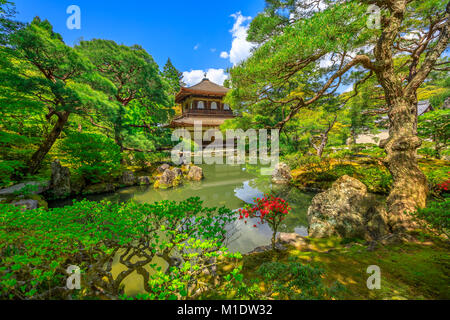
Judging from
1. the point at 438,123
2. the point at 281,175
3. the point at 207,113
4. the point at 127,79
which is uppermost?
the point at 207,113

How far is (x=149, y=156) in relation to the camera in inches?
395

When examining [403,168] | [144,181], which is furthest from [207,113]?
[403,168]

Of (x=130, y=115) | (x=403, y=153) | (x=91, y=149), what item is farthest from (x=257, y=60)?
(x=130, y=115)

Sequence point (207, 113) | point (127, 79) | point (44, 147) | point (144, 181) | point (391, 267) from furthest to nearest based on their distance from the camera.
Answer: point (207, 113) < point (144, 181) < point (127, 79) < point (44, 147) < point (391, 267)

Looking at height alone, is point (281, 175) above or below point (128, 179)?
above

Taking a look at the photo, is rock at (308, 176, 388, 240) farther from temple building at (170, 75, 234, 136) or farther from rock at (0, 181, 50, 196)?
temple building at (170, 75, 234, 136)

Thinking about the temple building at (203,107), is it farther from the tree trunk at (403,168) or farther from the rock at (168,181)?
the tree trunk at (403,168)

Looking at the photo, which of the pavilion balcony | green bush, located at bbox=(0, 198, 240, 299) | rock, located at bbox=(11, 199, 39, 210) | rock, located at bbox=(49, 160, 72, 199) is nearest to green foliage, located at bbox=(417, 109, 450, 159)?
green bush, located at bbox=(0, 198, 240, 299)

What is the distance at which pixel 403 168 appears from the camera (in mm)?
3492

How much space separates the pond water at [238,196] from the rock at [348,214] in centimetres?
66

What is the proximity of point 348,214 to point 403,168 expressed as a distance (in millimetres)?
1488

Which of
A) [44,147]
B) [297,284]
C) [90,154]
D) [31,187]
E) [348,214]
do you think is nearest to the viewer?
[297,284]

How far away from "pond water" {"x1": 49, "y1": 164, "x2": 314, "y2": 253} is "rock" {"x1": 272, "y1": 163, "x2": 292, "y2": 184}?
0.43 metres

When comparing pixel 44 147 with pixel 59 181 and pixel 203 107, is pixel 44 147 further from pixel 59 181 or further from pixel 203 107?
pixel 203 107
